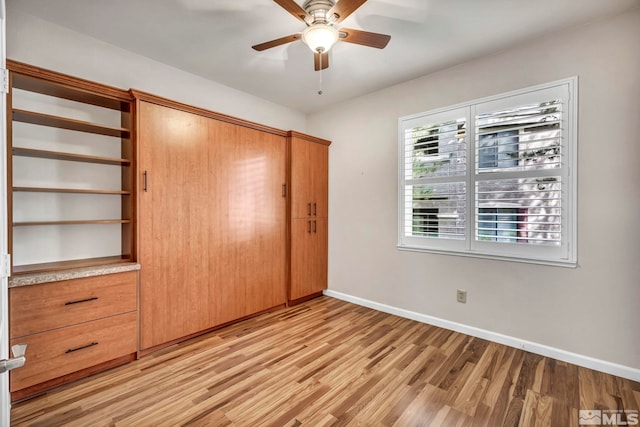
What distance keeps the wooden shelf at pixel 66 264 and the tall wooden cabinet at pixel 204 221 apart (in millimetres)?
254

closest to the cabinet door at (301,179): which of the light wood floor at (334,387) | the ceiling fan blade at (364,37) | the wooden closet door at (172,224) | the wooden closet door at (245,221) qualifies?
Answer: the wooden closet door at (245,221)

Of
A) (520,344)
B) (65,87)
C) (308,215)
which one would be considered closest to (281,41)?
(65,87)

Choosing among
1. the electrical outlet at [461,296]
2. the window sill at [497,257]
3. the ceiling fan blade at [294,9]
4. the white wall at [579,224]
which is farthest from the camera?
the electrical outlet at [461,296]

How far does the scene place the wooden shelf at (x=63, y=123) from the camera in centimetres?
198

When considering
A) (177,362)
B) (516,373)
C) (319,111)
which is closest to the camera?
(516,373)

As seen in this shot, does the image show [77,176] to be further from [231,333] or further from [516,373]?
[516,373]

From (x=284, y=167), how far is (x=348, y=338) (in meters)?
2.03

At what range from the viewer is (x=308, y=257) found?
3.71 metres

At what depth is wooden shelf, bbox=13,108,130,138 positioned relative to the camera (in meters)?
1.98

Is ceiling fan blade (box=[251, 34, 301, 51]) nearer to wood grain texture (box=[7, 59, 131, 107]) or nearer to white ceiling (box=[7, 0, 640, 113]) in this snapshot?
white ceiling (box=[7, 0, 640, 113])

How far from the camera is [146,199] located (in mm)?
2348

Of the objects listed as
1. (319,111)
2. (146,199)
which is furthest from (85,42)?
(319,111)

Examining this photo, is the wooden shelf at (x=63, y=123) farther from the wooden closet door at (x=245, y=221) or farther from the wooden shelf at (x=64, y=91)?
the wooden closet door at (x=245, y=221)

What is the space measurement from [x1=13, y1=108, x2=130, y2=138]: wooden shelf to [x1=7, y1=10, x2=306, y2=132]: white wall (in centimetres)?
45
